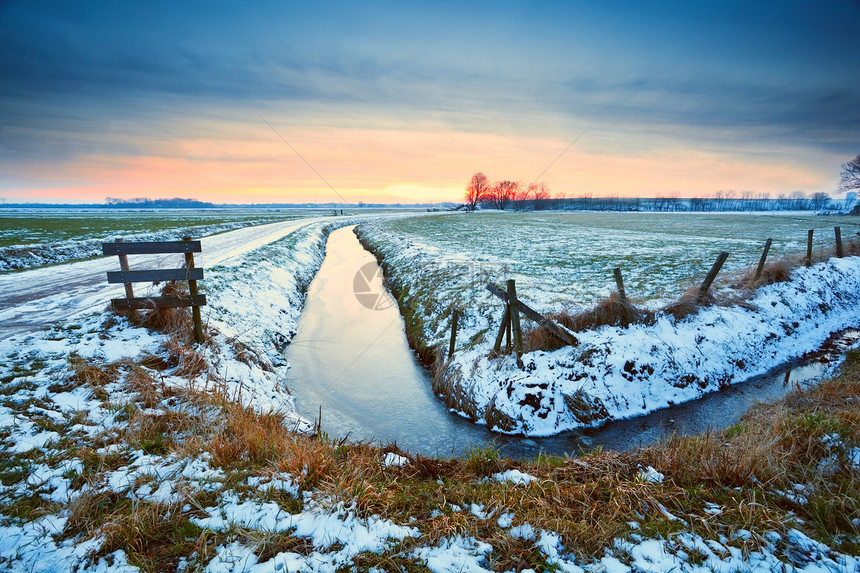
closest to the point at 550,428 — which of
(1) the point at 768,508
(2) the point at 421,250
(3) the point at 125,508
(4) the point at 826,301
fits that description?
(1) the point at 768,508

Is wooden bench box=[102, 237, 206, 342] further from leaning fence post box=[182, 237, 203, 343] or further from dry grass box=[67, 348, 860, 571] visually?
dry grass box=[67, 348, 860, 571]

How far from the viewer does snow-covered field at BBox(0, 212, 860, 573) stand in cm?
347

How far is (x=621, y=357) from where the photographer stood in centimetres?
909

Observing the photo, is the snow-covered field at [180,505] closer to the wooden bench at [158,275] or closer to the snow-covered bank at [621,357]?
the wooden bench at [158,275]

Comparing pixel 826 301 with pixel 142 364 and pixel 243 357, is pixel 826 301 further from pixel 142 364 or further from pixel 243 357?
pixel 142 364

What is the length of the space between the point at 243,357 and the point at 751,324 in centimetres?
1474

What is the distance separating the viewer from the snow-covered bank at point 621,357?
8539 millimetres

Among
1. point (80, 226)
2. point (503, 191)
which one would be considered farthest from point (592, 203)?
point (80, 226)

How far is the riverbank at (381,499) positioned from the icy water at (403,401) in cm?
134

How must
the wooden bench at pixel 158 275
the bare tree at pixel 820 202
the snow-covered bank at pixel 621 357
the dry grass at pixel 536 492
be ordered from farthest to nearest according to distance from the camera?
the bare tree at pixel 820 202
the snow-covered bank at pixel 621 357
the wooden bench at pixel 158 275
the dry grass at pixel 536 492

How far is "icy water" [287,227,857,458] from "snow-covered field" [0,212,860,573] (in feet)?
7.13

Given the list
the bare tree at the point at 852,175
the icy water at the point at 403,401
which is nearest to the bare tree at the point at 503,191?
the bare tree at the point at 852,175

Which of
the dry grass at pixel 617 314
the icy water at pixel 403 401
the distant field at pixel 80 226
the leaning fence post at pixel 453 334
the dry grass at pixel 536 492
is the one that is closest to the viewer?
the dry grass at pixel 536 492

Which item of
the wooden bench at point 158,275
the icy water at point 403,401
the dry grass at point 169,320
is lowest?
the icy water at point 403,401
